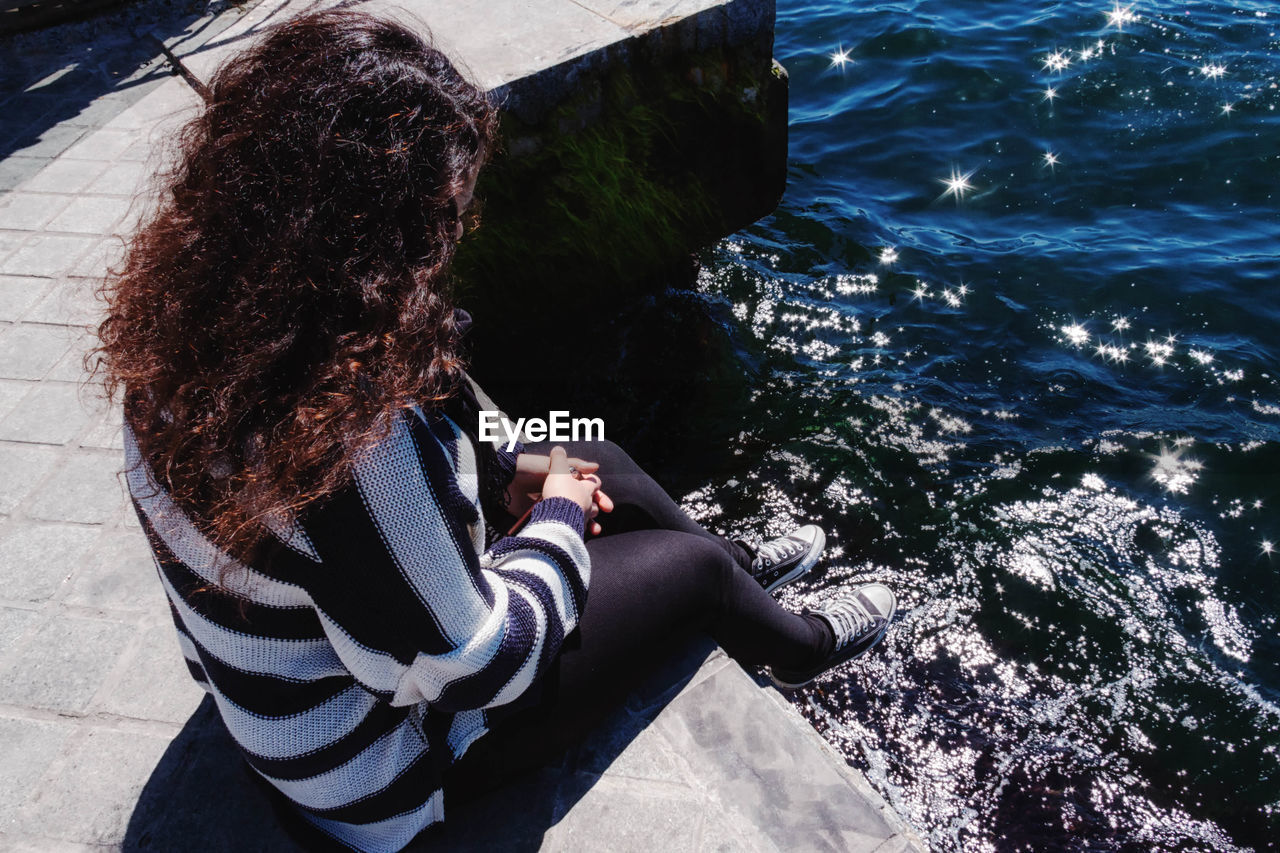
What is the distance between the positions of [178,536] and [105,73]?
20.3 feet

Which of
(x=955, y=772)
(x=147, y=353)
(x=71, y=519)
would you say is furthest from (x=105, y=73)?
(x=955, y=772)

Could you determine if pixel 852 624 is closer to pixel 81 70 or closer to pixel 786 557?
pixel 786 557

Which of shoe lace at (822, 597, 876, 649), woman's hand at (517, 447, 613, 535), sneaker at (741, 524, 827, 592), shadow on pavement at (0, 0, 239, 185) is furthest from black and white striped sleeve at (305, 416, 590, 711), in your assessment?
shadow on pavement at (0, 0, 239, 185)

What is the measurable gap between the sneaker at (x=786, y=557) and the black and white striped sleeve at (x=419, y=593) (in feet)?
6.07

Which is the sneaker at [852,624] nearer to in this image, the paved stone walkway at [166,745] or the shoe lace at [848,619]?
the shoe lace at [848,619]

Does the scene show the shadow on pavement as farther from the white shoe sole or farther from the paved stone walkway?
the white shoe sole

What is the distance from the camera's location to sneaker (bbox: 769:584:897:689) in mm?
2881

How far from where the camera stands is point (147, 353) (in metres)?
1.43

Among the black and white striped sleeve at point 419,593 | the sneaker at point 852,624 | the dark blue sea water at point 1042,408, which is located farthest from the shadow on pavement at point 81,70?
the sneaker at point 852,624

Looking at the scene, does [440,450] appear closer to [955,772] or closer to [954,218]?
[955,772]

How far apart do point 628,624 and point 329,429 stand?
0.95m

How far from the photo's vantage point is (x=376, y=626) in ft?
4.57

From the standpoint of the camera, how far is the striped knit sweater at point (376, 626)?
1340 millimetres

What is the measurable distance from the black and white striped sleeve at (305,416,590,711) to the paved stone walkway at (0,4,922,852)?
0.59m
